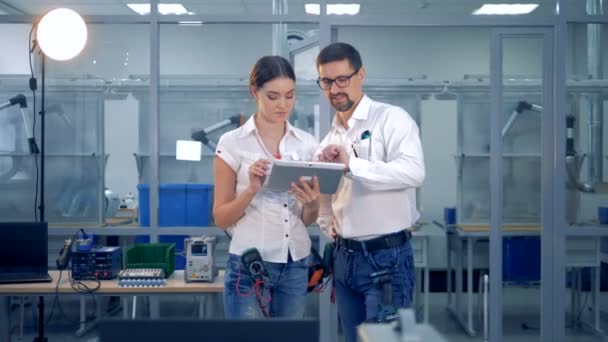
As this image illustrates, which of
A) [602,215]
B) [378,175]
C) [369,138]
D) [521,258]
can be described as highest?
[369,138]

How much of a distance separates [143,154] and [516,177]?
8.43 feet

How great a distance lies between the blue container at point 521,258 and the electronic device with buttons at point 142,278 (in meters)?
2.16

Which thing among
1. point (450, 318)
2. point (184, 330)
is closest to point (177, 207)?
point (450, 318)

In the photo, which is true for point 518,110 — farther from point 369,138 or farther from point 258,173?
point 258,173

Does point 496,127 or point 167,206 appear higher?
point 496,127

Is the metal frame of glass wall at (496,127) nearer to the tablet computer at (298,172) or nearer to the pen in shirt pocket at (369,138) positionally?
the pen in shirt pocket at (369,138)

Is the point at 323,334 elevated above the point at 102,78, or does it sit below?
below

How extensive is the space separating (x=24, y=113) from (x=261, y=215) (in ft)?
9.18

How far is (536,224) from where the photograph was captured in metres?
4.04

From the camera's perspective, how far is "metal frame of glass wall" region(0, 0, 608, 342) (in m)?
3.86

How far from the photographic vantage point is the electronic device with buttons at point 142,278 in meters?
3.15

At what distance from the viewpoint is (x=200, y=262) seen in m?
3.22

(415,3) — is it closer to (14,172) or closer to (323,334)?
(323,334)

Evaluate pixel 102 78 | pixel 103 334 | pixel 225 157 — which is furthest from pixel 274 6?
pixel 103 334
